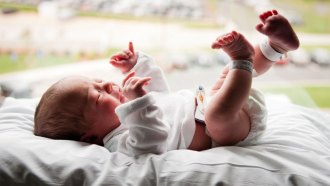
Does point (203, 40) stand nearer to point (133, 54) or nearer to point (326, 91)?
point (326, 91)

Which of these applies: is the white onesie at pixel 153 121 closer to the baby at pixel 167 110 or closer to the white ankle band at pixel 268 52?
the baby at pixel 167 110

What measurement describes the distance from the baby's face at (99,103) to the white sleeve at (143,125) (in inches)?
4.1

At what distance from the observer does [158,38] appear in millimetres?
1957

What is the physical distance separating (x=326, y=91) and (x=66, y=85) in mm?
1300

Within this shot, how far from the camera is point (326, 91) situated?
1797 millimetres

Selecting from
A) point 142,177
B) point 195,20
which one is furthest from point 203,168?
point 195,20

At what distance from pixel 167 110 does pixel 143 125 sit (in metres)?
0.18

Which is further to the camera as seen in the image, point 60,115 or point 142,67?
point 142,67

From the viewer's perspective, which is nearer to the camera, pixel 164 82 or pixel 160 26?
pixel 164 82

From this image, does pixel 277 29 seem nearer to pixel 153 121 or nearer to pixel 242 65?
pixel 242 65

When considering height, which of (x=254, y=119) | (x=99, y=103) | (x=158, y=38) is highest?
(x=99, y=103)

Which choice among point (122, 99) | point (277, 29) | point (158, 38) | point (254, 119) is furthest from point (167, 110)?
point (158, 38)

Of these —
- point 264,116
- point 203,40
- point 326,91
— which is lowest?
point 326,91

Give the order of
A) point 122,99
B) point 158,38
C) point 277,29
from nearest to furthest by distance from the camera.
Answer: point 277,29 → point 122,99 → point 158,38
